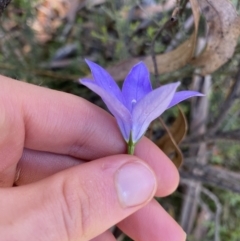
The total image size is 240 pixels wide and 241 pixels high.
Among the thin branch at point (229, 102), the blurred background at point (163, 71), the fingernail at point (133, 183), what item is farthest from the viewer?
the blurred background at point (163, 71)

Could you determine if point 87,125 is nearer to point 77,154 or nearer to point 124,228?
point 77,154

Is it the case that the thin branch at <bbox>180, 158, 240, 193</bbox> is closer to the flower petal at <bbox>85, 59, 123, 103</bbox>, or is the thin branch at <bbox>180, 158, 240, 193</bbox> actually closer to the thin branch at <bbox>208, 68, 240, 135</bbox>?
the thin branch at <bbox>208, 68, 240, 135</bbox>

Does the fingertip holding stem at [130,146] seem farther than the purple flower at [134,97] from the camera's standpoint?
Yes

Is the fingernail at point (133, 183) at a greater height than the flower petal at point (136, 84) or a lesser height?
lesser

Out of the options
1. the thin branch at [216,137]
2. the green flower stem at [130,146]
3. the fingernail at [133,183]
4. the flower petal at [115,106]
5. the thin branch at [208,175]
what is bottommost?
the thin branch at [208,175]

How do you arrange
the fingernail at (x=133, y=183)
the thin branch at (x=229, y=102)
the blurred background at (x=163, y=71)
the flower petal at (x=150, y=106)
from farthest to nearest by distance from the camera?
the blurred background at (x=163, y=71)
the thin branch at (x=229, y=102)
the fingernail at (x=133, y=183)
the flower petal at (x=150, y=106)

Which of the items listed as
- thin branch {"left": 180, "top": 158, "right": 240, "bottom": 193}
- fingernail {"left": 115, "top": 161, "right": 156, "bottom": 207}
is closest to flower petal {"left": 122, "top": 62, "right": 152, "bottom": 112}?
fingernail {"left": 115, "top": 161, "right": 156, "bottom": 207}

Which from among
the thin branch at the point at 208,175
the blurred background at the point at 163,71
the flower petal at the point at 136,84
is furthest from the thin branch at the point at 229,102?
the flower petal at the point at 136,84

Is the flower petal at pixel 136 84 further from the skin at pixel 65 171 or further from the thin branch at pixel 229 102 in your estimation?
the thin branch at pixel 229 102
